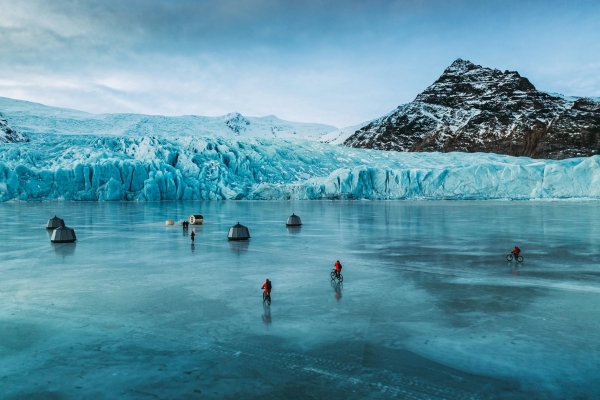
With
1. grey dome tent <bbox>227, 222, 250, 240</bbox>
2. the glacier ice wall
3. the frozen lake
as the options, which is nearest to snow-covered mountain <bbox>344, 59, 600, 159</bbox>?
the glacier ice wall

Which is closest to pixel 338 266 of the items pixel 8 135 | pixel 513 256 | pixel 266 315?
pixel 266 315

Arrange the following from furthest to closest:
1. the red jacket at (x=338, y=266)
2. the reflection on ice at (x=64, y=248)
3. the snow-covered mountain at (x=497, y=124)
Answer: the snow-covered mountain at (x=497, y=124) → the reflection on ice at (x=64, y=248) → the red jacket at (x=338, y=266)

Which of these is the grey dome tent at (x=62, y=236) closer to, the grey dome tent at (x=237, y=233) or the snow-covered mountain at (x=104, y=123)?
the grey dome tent at (x=237, y=233)

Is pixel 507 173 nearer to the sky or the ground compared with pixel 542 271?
nearer to the sky

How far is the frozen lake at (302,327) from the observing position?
6.03 meters

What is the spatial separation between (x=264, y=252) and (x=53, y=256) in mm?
7968

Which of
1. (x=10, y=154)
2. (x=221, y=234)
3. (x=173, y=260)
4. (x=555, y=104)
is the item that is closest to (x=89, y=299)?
(x=173, y=260)

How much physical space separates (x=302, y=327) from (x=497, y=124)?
177m

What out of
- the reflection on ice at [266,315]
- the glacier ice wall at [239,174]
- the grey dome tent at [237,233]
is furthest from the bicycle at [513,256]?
the glacier ice wall at [239,174]

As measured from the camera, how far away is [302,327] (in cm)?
832

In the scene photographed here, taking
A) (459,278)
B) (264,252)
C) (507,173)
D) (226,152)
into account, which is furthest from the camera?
(226,152)

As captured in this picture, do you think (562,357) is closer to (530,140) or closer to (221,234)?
(221,234)

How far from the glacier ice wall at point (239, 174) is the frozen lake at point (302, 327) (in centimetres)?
5196

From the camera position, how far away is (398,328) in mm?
8250
